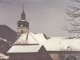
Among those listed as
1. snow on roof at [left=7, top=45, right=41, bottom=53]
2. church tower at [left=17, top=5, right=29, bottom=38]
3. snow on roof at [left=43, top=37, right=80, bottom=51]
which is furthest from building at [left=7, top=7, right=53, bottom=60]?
church tower at [left=17, top=5, right=29, bottom=38]

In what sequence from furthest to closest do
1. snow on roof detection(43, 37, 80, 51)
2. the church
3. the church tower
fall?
the church tower
snow on roof detection(43, 37, 80, 51)
the church

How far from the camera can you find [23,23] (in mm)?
50156

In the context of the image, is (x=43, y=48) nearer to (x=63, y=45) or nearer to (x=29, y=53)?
(x=29, y=53)

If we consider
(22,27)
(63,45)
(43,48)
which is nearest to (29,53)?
(43,48)

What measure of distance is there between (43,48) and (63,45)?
477cm

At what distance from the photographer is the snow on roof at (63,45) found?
134ft

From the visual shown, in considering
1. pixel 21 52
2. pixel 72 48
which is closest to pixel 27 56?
pixel 21 52

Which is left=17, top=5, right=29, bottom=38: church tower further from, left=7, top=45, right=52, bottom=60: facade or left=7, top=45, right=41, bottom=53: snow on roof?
left=7, top=45, right=52, bottom=60: facade

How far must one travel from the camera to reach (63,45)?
41312mm

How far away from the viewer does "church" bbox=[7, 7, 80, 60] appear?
38.0 meters

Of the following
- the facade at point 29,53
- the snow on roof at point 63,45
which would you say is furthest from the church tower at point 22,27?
the facade at point 29,53

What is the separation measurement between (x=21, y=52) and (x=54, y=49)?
6.37 meters

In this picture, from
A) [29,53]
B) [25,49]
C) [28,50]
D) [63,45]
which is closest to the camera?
[29,53]

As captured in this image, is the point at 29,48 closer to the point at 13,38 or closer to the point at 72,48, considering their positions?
the point at 72,48
